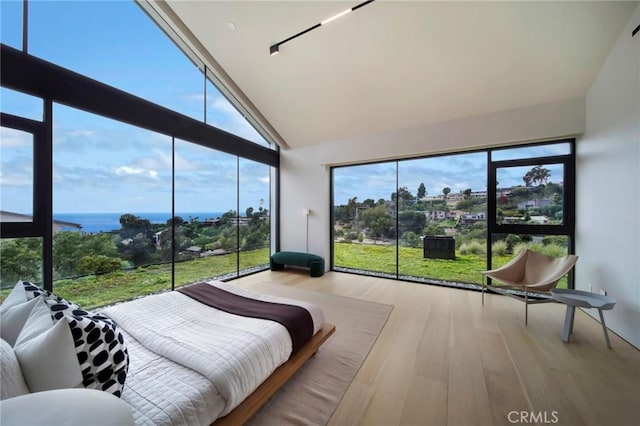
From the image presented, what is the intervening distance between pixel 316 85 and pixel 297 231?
322 centimetres

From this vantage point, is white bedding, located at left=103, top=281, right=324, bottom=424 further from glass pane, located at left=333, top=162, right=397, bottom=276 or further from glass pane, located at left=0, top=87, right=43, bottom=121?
glass pane, located at left=333, top=162, right=397, bottom=276

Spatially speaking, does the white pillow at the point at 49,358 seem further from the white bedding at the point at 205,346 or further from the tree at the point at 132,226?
the tree at the point at 132,226

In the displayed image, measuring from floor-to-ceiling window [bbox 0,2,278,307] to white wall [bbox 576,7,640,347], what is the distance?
548 cm

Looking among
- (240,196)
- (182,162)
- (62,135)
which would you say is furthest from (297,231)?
(62,135)

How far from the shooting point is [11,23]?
91.1 inches

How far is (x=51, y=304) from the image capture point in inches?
45.5

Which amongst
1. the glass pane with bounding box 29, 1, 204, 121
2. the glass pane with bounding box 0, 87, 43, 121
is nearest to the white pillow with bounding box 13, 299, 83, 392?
the glass pane with bounding box 0, 87, 43, 121

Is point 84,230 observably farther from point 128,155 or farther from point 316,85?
point 316,85

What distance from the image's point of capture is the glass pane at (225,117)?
425 cm

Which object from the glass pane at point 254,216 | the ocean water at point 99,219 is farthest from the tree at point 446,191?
the ocean water at point 99,219

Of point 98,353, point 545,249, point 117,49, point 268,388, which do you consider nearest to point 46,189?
point 117,49

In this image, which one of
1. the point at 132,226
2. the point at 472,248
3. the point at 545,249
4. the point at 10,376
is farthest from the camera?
the point at 472,248

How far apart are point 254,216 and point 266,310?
11.8 ft

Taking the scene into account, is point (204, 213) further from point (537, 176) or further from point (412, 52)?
point (537, 176)
